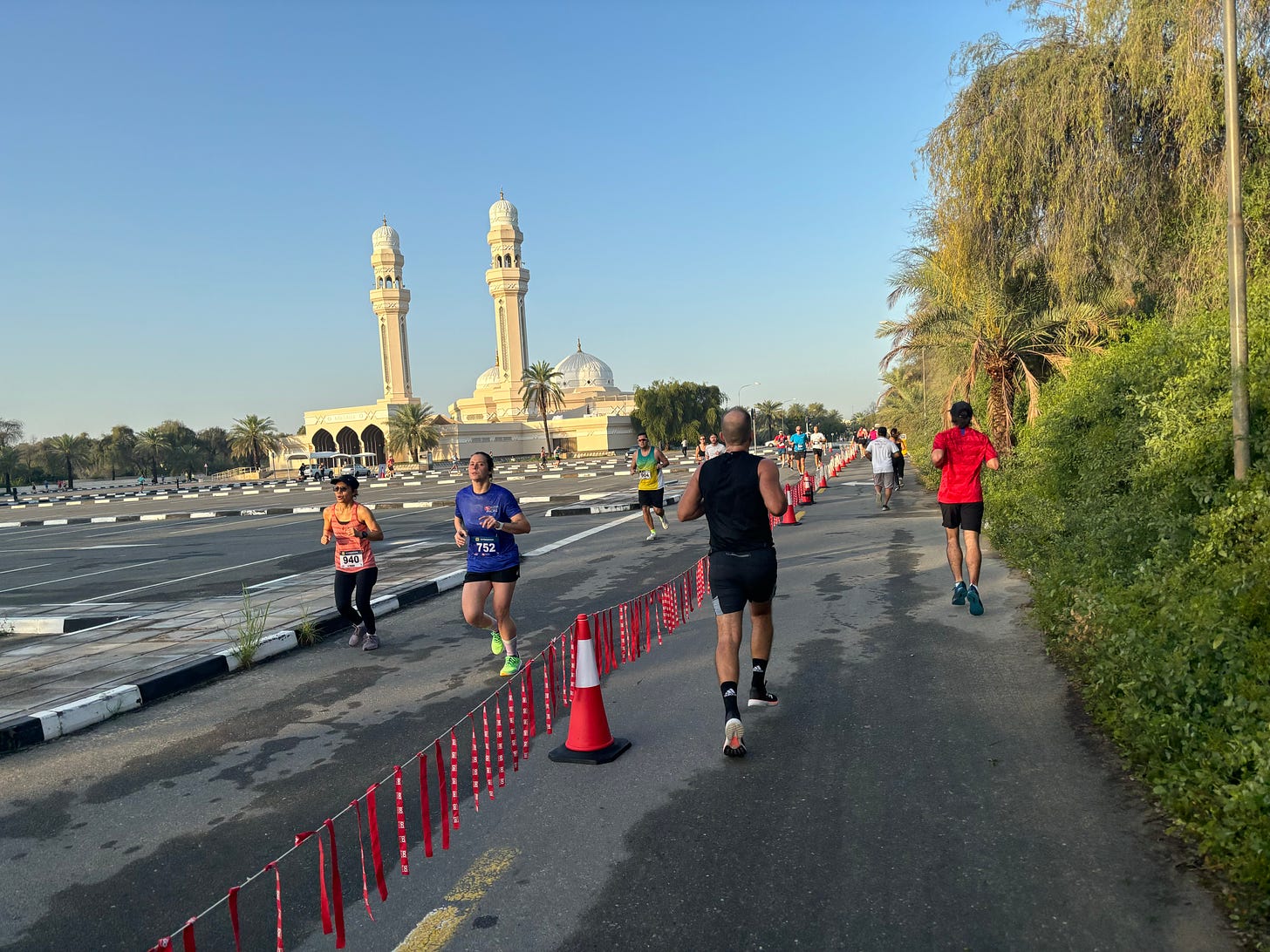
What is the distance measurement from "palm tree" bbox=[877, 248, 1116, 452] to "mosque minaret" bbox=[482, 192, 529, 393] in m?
85.1

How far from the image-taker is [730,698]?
16.0ft

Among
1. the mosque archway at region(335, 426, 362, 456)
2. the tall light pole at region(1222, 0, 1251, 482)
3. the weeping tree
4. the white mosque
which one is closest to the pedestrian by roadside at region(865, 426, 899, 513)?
the weeping tree

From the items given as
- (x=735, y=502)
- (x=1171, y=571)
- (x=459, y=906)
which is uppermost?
(x=735, y=502)

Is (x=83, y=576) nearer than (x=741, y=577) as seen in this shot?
No

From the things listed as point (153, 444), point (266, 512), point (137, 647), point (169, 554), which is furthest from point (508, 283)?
point (137, 647)

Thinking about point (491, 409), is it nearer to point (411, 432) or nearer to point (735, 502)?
point (411, 432)

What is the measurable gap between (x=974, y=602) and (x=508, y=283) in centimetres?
9780

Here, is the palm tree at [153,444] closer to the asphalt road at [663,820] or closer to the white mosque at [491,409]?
the white mosque at [491,409]

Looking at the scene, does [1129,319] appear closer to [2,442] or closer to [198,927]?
[198,927]

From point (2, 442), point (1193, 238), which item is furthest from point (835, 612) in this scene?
point (2, 442)

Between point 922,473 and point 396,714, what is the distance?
22.5 meters

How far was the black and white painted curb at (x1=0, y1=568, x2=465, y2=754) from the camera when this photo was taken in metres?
5.77

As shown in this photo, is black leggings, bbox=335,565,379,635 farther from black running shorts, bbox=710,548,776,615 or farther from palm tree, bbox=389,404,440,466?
palm tree, bbox=389,404,440,466

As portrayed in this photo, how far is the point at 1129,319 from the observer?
10.6 metres
